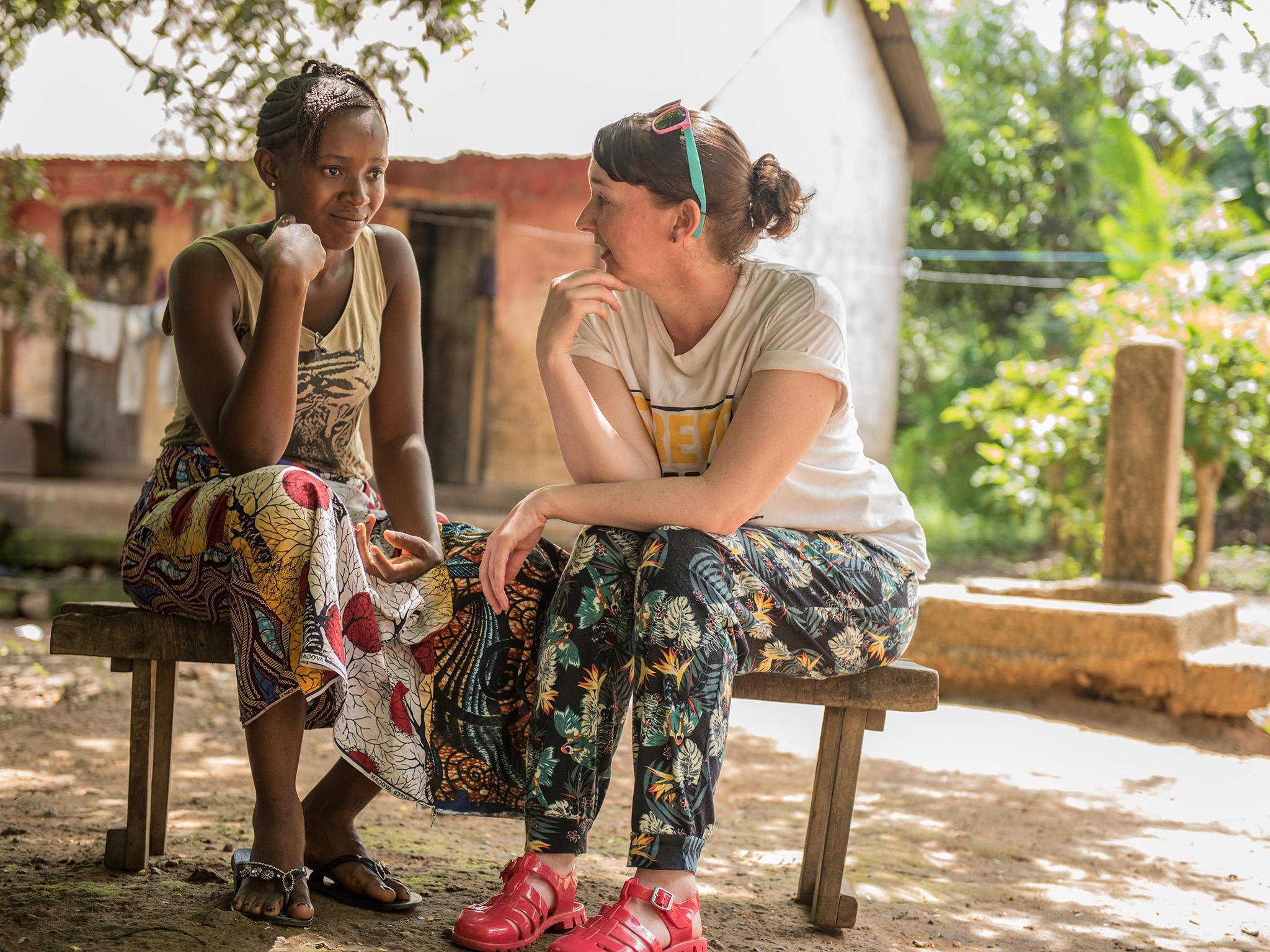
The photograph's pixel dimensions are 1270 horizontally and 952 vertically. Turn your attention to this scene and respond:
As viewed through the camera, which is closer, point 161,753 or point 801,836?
point 161,753

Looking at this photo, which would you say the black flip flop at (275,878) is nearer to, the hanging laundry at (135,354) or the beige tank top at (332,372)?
the beige tank top at (332,372)

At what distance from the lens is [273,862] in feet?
7.18

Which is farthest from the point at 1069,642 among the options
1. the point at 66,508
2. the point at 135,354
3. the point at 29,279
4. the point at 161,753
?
the point at 135,354

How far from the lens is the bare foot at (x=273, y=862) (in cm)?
217

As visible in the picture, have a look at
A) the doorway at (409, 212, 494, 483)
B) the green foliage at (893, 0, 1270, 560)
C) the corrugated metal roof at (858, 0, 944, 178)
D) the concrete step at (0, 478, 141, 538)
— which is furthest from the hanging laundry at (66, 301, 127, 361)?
the green foliage at (893, 0, 1270, 560)

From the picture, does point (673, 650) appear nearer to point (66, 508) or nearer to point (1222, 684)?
point (1222, 684)

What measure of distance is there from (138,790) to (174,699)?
199 mm

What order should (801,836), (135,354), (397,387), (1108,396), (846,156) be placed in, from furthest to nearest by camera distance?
1. (846,156)
2. (135,354)
3. (1108,396)
4. (801,836)
5. (397,387)

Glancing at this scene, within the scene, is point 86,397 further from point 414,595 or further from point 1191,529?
point 1191,529

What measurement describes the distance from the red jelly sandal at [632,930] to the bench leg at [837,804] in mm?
520

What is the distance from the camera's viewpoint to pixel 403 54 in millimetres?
4117

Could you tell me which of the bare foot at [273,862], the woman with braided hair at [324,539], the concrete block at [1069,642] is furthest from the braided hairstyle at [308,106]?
the concrete block at [1069,642]

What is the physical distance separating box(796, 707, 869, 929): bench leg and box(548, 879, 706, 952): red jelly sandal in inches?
20.5

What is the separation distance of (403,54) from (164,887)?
282cm
